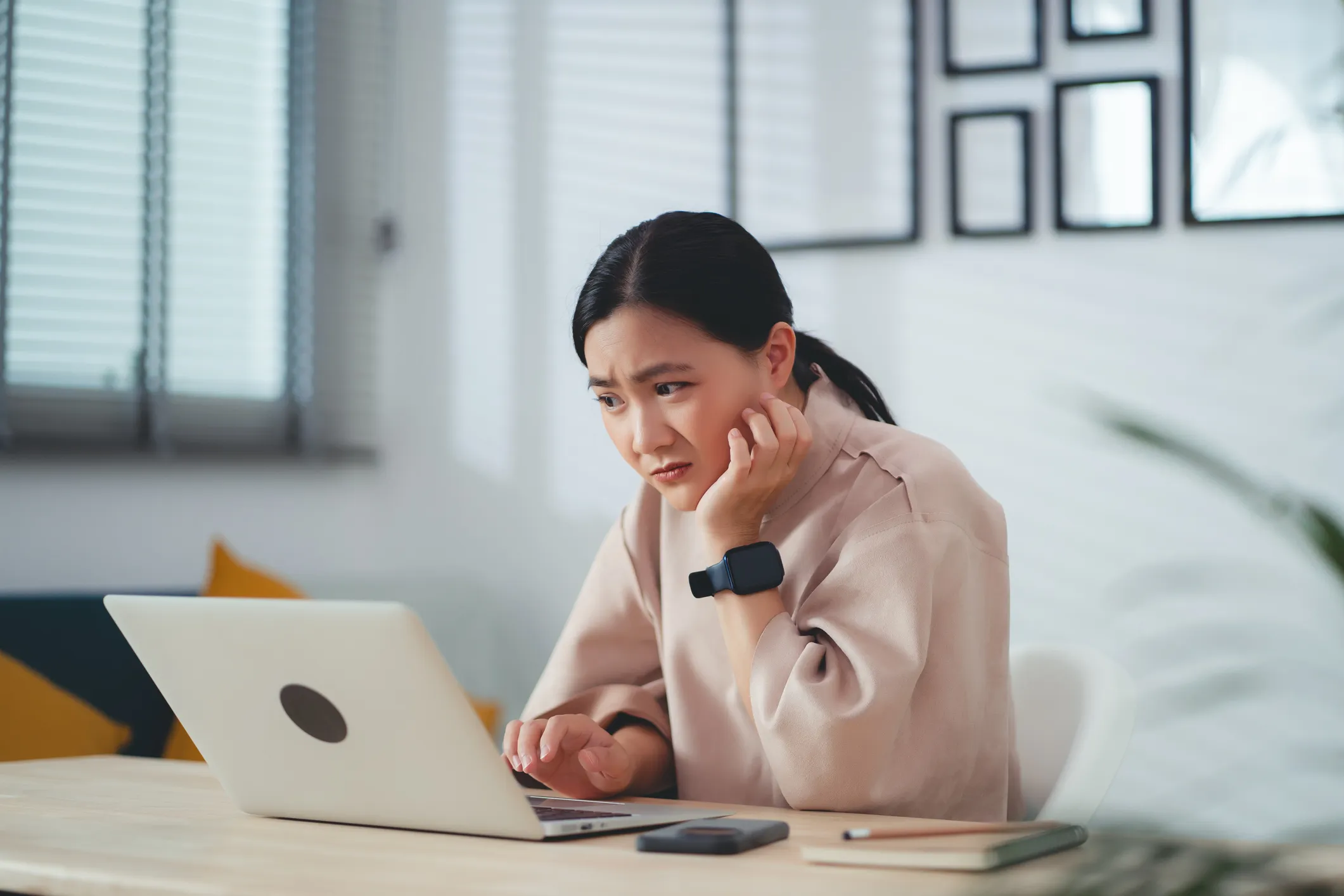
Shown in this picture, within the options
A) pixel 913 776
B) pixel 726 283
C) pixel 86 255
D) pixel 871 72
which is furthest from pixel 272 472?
pixel 913 776

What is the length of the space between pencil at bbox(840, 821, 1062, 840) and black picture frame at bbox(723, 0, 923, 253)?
1829 mm

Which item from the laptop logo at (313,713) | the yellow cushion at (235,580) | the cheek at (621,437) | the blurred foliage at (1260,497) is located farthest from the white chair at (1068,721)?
the yellow cushion at (235,580)

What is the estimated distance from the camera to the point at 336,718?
3.21 ft

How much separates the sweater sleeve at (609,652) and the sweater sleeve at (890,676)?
24 centimetres

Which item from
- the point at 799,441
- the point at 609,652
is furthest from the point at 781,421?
the point at 609,652

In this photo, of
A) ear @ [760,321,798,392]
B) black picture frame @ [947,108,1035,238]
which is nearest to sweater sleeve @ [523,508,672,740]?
ear @ [760,321,798,392]

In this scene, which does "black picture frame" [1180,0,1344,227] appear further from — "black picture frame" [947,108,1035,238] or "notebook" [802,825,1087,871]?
"notebook" [802,825,1087,871]

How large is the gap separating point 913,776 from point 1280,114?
5.62ft

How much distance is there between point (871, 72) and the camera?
9.05 ft

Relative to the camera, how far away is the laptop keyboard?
3.33 ft

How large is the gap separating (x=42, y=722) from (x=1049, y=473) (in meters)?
1.84

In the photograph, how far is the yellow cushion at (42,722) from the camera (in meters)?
2.21

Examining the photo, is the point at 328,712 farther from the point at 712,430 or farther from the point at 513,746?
the point at 712,430

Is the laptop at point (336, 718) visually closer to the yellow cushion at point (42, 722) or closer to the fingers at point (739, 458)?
the fingers at point (739, 458)
